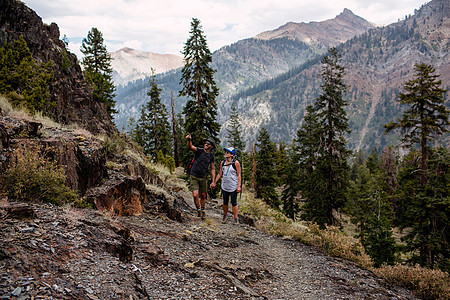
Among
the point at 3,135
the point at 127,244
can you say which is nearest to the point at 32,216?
the point at 127,244

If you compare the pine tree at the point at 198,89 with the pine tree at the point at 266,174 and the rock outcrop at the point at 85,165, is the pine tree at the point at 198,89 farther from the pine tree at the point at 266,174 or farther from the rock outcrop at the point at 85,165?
the pine tree at the point at 266,174

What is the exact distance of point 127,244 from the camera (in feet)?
16.0

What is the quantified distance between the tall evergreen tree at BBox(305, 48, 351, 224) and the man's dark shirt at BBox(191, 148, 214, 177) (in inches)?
532

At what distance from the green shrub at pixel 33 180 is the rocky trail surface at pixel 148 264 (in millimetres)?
471

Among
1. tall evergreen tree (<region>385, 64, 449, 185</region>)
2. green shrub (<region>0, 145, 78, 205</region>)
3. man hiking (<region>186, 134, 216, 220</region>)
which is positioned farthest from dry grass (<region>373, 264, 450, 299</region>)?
tall evergreen tree (<region>385, 64, 449, 185</region>)

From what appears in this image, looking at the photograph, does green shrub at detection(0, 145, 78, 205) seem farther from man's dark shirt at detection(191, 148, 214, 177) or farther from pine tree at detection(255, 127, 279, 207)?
pine tree at detection(255, 127, 279, 207)

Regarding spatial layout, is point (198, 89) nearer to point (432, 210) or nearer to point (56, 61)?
point (56, 61)

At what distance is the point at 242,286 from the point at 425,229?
1720cm

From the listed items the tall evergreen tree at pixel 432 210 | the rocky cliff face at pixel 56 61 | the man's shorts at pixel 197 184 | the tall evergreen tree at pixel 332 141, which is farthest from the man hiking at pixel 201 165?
the tall evergreen tree at pixel 432 210

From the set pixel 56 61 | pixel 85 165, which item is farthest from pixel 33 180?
pixel 56 61

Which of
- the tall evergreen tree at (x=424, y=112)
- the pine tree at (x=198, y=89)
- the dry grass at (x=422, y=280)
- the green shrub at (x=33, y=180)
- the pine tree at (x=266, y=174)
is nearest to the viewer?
the green shrub at (x=33, y=180)

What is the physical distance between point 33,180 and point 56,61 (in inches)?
717

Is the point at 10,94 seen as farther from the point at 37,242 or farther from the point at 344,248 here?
the point at 344,248

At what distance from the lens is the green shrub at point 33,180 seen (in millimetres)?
4945
